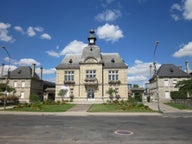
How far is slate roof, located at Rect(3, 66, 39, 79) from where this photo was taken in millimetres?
45875

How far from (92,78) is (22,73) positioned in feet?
68.7

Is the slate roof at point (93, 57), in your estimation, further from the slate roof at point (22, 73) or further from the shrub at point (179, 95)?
the shrub at point (179, 95)

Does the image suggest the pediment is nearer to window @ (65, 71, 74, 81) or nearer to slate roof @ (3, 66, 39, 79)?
window @ (65, 71, 74, 81)

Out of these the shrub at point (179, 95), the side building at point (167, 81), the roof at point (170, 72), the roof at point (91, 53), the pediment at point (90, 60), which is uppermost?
the roof at point (91, 53)

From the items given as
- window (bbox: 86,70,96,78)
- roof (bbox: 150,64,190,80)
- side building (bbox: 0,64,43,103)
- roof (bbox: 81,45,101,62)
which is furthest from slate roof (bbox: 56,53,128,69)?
roof (bbox: 150,64,190,80)

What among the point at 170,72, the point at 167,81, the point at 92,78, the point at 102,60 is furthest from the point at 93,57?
the point at 170,72

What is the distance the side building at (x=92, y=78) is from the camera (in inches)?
1580

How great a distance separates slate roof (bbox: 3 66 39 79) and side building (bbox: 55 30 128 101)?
1006cm

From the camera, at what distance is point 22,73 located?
154ft

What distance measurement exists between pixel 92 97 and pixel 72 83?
19.6ft

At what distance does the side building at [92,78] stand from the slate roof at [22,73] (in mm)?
10063

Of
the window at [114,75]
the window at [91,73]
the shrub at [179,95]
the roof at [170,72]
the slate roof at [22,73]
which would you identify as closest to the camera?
the shrub at [179,95]

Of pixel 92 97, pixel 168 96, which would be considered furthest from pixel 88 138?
pixel 168 96

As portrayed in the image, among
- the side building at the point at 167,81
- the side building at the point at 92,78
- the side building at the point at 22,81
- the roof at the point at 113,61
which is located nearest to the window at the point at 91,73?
the side building at the point at 92,78
